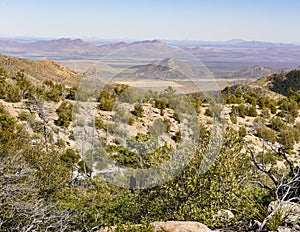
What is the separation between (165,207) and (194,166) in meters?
Answer: 1.29

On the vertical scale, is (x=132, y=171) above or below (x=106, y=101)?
above

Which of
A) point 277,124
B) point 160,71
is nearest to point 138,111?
point 160,71

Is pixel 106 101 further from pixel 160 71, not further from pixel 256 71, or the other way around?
pixel 256 71

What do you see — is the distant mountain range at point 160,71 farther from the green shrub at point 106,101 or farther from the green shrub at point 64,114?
the green shrub at point 64,114

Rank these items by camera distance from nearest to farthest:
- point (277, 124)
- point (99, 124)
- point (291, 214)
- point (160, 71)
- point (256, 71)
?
1. point (291, 214)
2. point (160, 71)
3. point (99, 124)
4. point (277, 124)
5. point (256, 71)

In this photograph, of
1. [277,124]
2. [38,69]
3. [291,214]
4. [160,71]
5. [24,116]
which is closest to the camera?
[291,214]

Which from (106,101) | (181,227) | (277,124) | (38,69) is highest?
(181,227)

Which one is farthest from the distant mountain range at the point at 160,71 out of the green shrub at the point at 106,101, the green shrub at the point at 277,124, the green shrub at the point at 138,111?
the green shrub at the point at 277,124

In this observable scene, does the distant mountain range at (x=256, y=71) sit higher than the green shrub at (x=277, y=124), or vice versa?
the green shrub at (x=277, y=124)

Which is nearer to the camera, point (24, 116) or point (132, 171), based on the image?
point (132, 171)

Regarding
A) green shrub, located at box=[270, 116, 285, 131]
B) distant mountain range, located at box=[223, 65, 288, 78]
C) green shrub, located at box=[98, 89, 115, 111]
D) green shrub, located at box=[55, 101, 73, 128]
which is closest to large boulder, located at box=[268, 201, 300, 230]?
green shrub, located at box=[55, 101, 73, 128]

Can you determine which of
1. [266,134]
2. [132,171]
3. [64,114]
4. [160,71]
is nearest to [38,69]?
[64,114]

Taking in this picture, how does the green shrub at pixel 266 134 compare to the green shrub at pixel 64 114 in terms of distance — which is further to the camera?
the green shrub at pixel 266 134

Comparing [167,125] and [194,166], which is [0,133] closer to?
[194,166]
